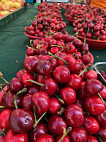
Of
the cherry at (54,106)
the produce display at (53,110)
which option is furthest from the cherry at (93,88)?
the cherry at (54,106)

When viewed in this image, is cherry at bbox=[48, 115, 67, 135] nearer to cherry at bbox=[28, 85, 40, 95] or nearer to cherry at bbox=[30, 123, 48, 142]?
cherry at bbox=[30, 123, 48, 142]

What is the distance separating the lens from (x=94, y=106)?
1.40ft

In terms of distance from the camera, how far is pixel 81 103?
1.63 feet

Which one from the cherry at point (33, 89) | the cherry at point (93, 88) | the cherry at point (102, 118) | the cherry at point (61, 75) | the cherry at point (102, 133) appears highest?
the cherry at point (61, 75)

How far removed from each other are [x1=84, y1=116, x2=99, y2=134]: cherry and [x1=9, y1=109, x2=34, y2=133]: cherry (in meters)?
0.20

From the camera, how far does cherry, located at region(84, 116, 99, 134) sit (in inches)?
16.5

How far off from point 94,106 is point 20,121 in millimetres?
259

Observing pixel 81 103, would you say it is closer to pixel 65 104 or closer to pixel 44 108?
pixel 65 104

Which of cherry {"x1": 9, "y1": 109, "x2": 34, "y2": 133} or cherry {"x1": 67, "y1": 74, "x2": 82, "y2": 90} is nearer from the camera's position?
cherry {"x1": 9, "y1": 109, "x2": 34, "y2": 133}

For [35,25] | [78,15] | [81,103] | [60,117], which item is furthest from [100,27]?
[60,117]

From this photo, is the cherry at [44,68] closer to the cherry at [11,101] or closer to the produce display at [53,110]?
the produce display at [53,110]

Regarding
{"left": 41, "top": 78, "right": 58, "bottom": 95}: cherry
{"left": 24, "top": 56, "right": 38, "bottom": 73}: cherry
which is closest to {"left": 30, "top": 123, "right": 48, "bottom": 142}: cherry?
{"left": 41, "top": 78, "right": 58, "bottom": 95}: cherry

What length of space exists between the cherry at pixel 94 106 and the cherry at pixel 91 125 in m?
0.03

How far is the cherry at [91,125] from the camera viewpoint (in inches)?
16.5
